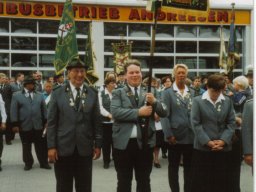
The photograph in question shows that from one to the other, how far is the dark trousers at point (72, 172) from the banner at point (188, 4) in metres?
2.03

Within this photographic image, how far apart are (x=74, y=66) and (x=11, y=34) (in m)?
18.6

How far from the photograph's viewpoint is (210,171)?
7.04 m

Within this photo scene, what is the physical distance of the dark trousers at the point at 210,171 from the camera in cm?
699

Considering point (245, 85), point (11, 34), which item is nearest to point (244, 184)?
point (245, 85)

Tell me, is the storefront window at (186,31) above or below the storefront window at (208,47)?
above

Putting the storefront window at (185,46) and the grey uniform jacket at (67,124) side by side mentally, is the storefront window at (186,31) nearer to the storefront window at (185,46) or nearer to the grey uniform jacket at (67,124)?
the storefront window at (185,46)

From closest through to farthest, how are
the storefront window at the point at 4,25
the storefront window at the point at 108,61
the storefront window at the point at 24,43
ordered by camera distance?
the storefront window at the point at 4,25, the storefront window at the point at 24,43, the storefront window at the point at 108,61

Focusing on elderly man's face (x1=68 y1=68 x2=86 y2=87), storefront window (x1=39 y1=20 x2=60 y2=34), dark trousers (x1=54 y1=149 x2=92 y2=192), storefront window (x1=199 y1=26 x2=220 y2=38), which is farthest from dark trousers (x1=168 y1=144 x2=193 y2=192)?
storefront window (x1=199 y1=26 x2=220 y2=38)

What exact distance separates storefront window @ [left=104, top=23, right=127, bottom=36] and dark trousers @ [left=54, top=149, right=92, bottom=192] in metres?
19.6

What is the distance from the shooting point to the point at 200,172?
711cm

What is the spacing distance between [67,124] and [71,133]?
117mm

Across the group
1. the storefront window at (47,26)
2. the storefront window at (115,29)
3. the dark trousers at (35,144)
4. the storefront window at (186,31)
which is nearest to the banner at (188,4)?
the dark trousers at (35,144)

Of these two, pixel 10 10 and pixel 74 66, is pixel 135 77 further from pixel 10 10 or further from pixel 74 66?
pixel 10 10

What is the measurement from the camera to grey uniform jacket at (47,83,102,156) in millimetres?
6398
